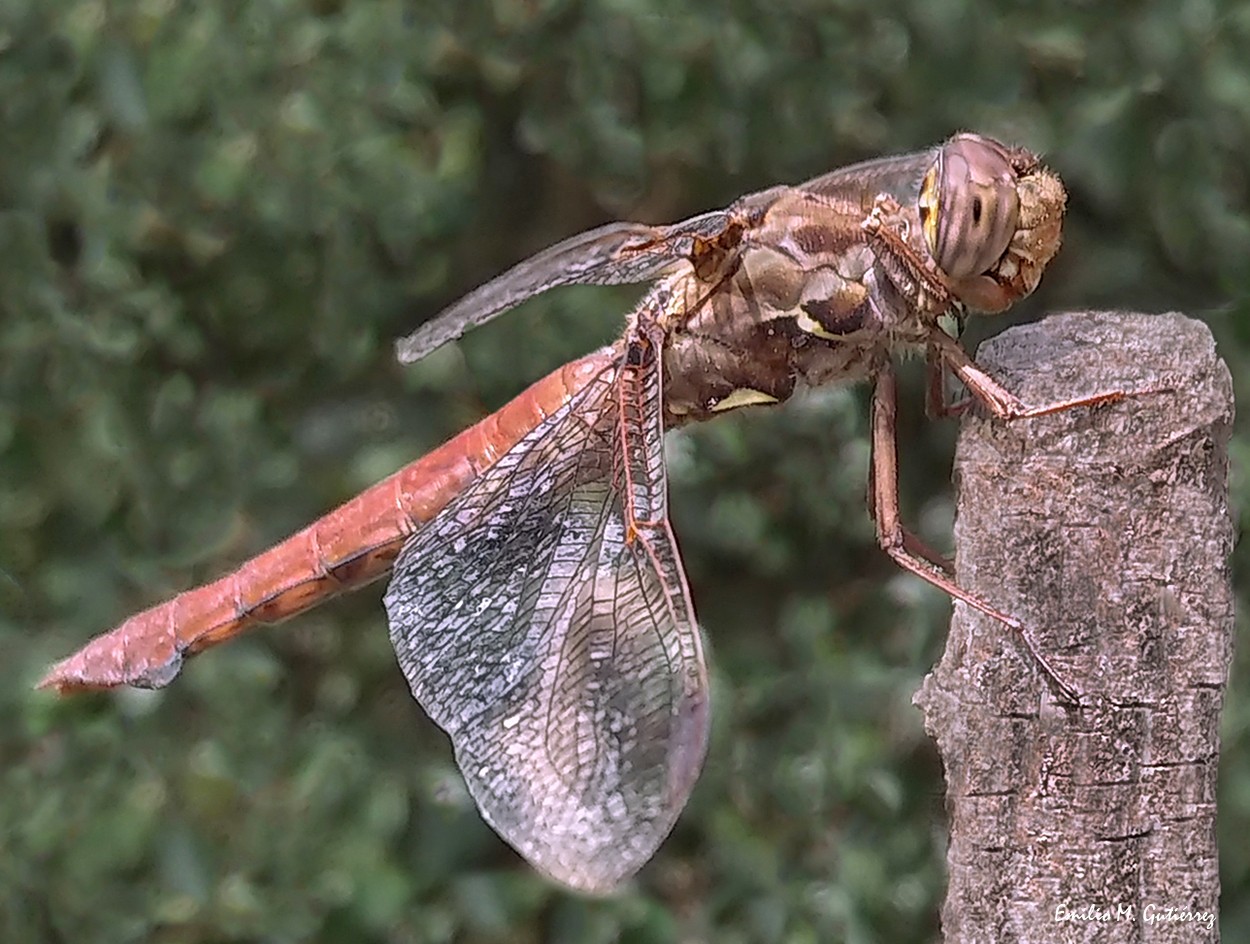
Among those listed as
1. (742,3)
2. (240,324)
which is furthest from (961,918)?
(240,324)

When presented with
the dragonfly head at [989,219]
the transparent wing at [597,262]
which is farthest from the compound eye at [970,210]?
the transparent wing at [597,262]

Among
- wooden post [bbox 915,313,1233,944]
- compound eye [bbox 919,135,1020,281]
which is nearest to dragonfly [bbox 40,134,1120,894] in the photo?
compound eye [bbox 919,135,1020,281]

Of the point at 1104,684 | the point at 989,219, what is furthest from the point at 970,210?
the point at 1104,684

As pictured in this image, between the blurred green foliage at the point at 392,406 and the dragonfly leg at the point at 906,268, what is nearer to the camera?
the dragonfly leg at the point at 906,268

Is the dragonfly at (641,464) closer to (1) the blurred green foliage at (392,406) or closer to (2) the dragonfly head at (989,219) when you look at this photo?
(2) the dragonfly head at (989,219)

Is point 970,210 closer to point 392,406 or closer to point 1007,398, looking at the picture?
point 1007,398

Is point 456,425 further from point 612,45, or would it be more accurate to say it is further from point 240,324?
point 612,45
